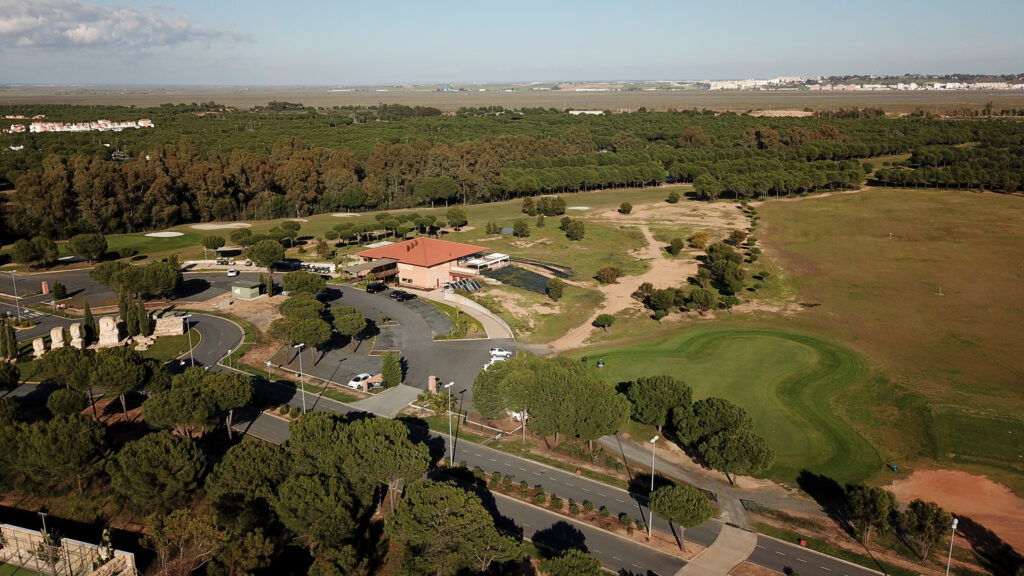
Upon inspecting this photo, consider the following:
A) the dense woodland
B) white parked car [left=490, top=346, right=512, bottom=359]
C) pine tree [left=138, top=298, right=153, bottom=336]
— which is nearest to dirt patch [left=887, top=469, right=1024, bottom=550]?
white parked car [left=490, top=346, right=512, bottom=359]

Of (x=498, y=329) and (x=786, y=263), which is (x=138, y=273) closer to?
(x=498, y=329)

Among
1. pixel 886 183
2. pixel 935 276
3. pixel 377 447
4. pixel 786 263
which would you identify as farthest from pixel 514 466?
pixel 886 183

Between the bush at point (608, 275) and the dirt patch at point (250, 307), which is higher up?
the bush at point (608, 275)

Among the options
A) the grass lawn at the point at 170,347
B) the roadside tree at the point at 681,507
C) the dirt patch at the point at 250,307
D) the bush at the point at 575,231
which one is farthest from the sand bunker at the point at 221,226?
the roadside tree at the point at 681,507

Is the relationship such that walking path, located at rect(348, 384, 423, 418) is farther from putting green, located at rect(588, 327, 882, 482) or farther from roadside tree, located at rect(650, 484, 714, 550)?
roadside tree, located at rect(650, 484, 714, 550)

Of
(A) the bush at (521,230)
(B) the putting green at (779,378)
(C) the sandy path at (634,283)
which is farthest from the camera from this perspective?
(A) the bush at (521,230)

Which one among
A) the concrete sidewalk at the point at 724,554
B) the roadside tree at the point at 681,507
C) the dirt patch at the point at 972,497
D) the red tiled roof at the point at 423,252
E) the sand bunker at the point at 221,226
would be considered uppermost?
the red tiled roof at the point at 423,252

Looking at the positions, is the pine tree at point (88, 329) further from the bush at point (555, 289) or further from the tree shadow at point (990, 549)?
the tree shadow at point (990, 549)

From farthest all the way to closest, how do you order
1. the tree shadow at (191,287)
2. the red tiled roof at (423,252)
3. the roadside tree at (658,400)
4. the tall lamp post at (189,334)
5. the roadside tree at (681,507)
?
the red tiled roof at (423,252) → the tree shadow at (191,287) → the tall lamp post at (189,334) → the roadside tree at (658,400) → the roadside tree at (681,507)
